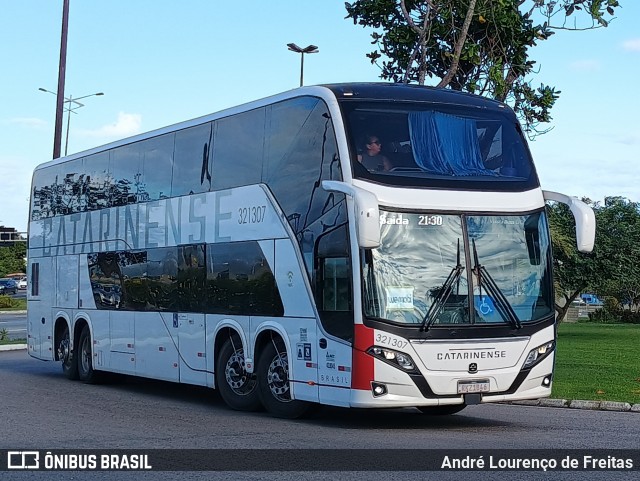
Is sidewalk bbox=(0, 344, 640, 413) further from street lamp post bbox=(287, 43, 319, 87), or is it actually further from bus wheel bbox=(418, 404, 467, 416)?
street lamp post bbox=(287, 43, 319, 87)

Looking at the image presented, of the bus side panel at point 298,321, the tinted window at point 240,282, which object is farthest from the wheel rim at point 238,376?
the bus side panel at point 298,321

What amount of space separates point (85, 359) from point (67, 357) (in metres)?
0.96

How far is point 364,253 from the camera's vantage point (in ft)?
44.5

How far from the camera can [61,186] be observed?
77.1ft

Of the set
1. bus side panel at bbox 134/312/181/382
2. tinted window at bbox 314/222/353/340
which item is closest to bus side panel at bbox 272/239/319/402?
tinted window at bbox 314/222/353/340

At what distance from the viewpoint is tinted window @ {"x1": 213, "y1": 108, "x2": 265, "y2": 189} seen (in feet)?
52.5

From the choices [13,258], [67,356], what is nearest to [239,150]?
[67,356]

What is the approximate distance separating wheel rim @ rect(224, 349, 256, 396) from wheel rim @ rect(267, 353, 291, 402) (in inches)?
26.9

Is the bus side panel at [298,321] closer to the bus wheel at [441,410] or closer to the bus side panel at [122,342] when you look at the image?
the bus wheel at [441,410]

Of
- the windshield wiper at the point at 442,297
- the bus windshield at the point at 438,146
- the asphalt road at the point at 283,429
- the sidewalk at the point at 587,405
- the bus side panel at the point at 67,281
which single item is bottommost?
the asphalt road at the point at 283,429

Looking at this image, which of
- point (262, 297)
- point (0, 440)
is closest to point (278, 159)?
point (262, 297)

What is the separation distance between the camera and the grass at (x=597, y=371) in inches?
710

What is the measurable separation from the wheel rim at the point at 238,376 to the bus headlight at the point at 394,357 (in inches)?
123

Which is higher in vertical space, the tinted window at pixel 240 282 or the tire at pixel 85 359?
the tinted window at pixel 240 282
